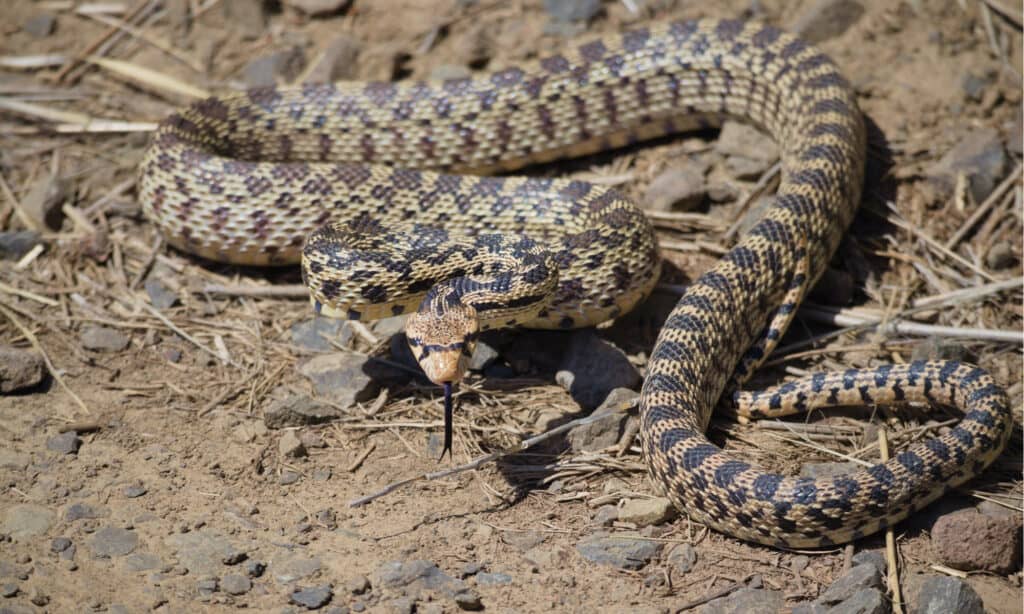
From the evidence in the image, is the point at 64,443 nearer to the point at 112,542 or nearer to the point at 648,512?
the point at 112,542

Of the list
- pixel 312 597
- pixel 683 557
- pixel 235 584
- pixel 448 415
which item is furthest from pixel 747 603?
pixel 235 584

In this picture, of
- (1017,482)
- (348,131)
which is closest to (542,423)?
(1017,482)

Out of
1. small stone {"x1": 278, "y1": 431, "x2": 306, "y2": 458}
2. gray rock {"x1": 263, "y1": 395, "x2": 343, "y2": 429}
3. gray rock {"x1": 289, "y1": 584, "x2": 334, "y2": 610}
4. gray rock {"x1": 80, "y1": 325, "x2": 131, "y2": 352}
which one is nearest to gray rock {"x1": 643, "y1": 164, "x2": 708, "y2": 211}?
gray rock {"x1": 263, "y1": 395, "x2": 343, "y2": 429}

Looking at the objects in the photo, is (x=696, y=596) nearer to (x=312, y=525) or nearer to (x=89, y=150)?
(x=312, y=525)

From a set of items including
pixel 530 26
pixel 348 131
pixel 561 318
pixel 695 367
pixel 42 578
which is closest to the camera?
pixel 42 578

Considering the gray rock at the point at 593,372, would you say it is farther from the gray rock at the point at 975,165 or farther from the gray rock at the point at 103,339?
the gray rock at the point at 975,165

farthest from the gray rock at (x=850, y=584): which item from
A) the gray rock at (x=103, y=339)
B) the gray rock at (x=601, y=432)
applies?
the gray rock at (x=103, y=339)
